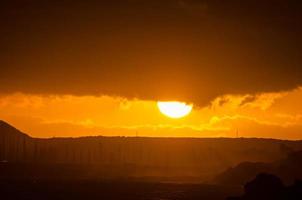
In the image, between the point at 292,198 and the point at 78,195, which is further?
the point at 78,195

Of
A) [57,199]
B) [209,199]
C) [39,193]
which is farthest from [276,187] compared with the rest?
[39,193]

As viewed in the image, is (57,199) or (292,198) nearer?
(292,198)

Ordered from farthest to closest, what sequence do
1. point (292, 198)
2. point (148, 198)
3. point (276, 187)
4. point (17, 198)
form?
point (148, 198) < point (17, 198) < point (276, 187) < point (292, 198)

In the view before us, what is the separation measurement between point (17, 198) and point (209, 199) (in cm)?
3878

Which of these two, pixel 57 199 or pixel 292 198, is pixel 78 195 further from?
pixel 292 198

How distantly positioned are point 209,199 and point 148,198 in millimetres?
13190

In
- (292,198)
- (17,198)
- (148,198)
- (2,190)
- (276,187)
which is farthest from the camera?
(2,190)

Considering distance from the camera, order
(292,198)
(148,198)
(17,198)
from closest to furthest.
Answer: (292,198) → (17,198) → (148,198)

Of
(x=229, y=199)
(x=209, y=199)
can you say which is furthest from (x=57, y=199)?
(x=229, y=199)

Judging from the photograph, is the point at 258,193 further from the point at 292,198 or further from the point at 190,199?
the point at 190,199

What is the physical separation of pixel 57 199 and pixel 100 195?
16035mm

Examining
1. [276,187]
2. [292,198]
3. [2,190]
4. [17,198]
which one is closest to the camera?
[292,198]

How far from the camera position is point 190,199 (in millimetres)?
154625

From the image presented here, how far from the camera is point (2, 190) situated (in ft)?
566
